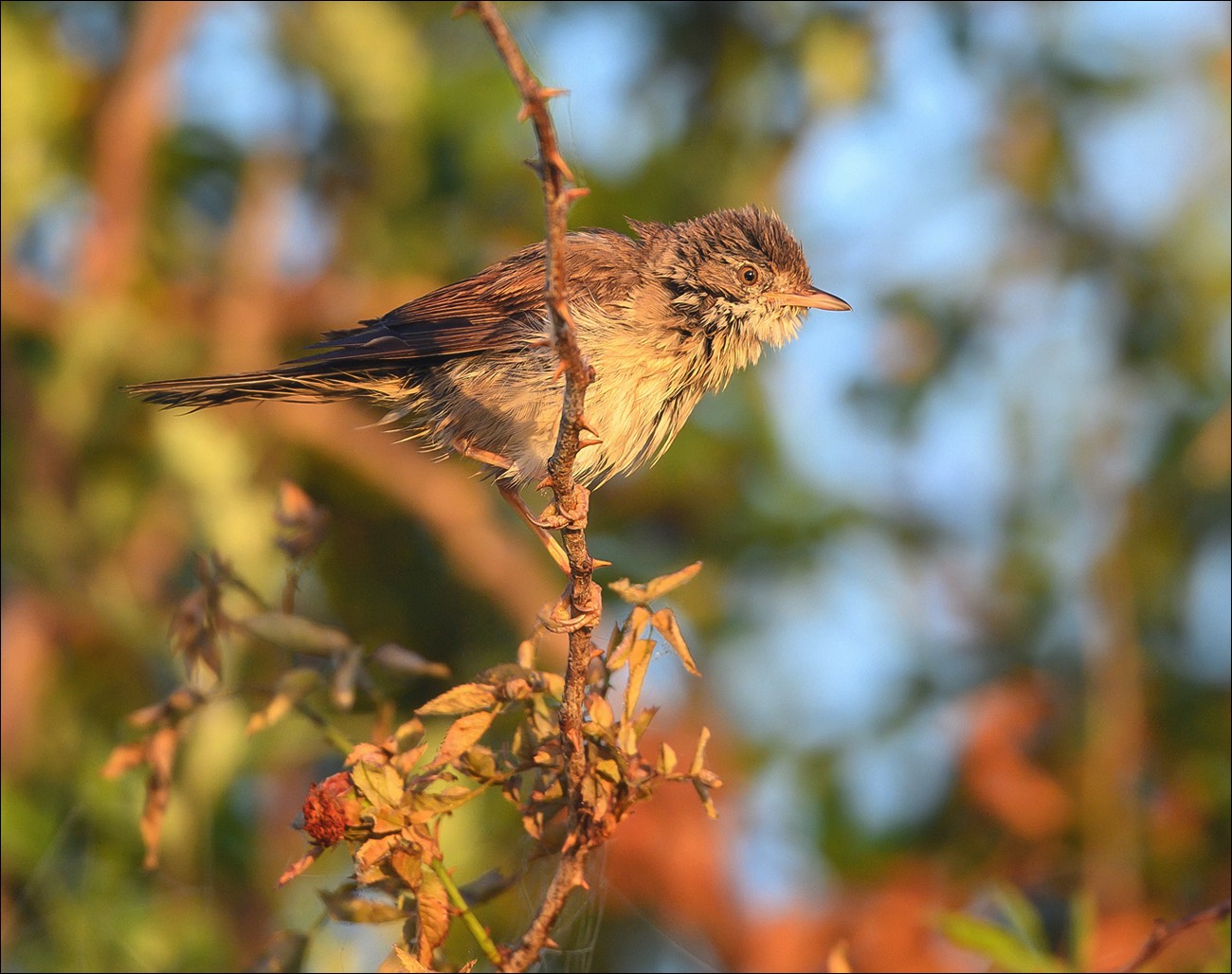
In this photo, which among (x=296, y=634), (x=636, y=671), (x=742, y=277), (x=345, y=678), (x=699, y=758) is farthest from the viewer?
(x=742, y=277)

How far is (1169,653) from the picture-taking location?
228 inches

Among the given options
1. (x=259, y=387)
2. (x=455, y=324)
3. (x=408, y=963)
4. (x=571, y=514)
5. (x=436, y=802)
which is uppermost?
(x=455, y=324)

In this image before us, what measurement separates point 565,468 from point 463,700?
0.57 metres

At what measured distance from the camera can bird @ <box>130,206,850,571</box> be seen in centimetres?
404

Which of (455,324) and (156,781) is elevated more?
(455,324)

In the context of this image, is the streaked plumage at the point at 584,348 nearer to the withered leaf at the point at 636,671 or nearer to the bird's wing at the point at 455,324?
the bird's wing at the point at 455,324

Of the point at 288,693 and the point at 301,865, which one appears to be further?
Result: the point at 288,693

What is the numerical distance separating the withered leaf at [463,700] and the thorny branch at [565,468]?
139mm

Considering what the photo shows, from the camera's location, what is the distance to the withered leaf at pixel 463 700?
2.42 meters

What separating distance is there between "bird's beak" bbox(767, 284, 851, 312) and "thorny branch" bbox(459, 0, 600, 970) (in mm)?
1630

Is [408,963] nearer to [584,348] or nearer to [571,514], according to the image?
[571,514]

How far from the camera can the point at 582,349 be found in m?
4.01

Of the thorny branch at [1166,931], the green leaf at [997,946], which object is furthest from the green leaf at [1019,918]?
the thorny branch at [1166,931]

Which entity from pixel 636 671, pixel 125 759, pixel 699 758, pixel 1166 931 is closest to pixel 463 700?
pixel 636 671
